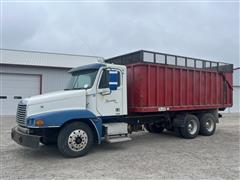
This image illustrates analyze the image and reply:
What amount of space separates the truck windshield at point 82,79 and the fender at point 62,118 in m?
0.94

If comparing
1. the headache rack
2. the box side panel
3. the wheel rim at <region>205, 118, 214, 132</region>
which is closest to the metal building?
the headache rack

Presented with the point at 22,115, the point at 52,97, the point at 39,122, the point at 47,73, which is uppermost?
the point at 47,73

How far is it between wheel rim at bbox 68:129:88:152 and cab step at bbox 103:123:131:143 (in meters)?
0.85

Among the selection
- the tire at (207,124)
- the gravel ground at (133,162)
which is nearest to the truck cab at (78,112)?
the gravel ground at (133,162)

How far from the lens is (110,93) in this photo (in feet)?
27.5

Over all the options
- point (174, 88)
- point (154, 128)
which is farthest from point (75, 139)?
point (154, 128)

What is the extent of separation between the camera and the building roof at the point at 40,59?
2147 centimetres

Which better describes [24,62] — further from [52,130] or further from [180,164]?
[180,164]

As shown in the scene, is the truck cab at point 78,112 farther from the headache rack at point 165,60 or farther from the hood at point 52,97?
the headache rack at point 165,60

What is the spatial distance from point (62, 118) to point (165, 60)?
4767mm

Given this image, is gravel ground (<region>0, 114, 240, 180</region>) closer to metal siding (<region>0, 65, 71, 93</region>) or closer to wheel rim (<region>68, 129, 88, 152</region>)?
wheel rim (<region>68, 129, 88, 152</region>)

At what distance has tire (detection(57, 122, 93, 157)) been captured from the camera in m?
7.44

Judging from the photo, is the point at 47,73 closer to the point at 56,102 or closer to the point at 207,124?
the point at 207,124

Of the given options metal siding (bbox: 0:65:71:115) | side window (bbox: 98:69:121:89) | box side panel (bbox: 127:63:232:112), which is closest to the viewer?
side window (bbox: 98:69:121:89)
